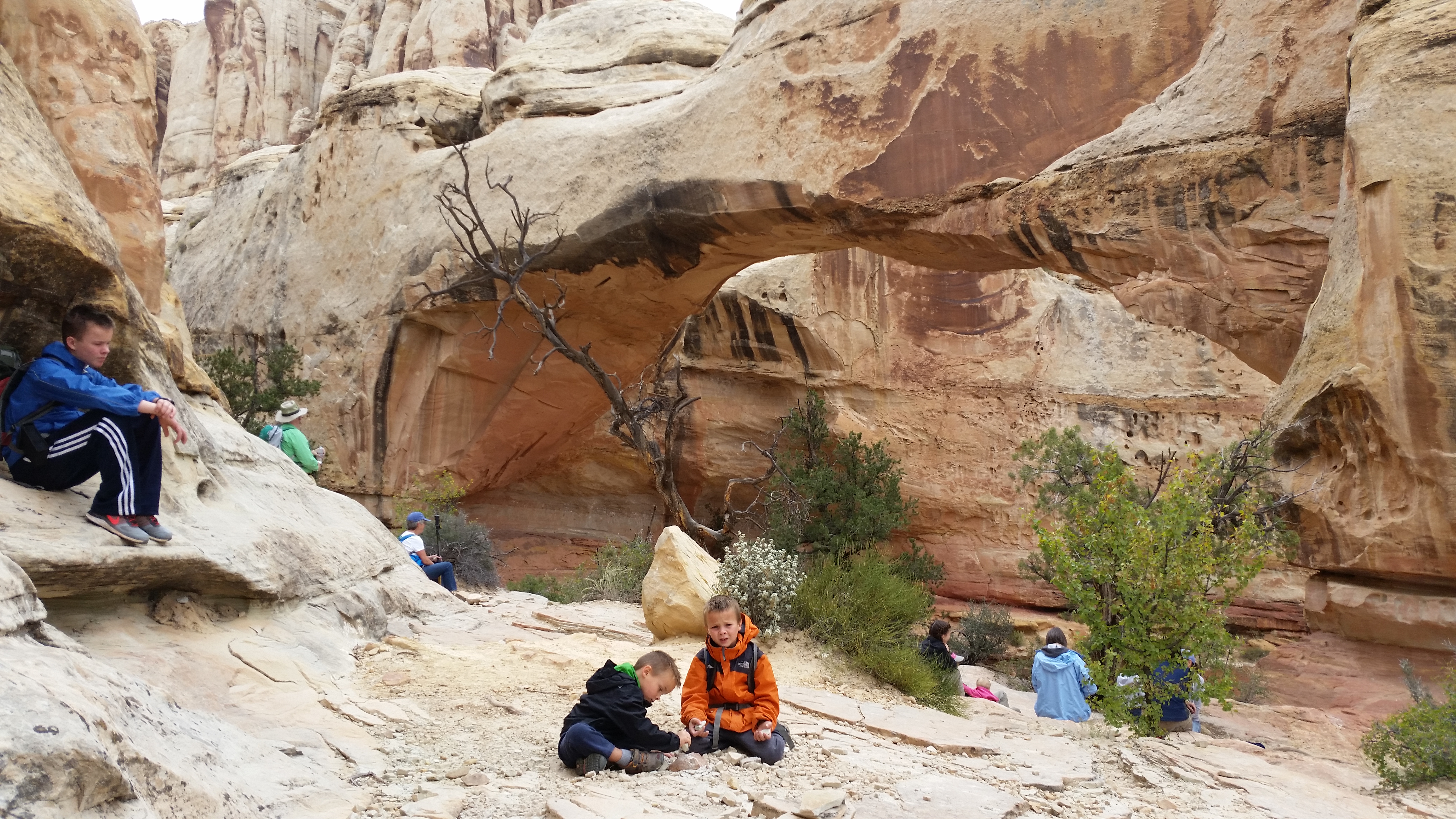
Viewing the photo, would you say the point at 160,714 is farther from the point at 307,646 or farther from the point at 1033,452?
the point at 1033,452

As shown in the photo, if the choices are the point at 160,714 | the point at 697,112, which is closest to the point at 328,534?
the point at 160,714

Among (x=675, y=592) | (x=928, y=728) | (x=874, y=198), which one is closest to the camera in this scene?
(x=928, y=728)

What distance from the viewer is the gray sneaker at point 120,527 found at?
11.5 feet

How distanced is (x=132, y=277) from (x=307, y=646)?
3.38 metres

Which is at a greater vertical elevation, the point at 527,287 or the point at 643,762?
the point at 527,287

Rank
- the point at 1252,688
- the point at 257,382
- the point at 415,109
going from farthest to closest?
the point at 415,109 → the point at 257,382 → the point at 1252,688

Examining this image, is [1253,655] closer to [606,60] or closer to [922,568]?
[922,568]

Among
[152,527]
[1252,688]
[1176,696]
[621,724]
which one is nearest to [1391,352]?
[1176,696]

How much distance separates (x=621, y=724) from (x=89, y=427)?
2141 mm

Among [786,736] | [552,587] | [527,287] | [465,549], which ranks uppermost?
[527,287]

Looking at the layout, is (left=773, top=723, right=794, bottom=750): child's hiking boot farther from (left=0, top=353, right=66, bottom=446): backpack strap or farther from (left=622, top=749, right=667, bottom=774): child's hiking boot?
(left=0, top=353, right=66, bottom=446): backpack strap

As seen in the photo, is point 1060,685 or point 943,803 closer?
point 943,803

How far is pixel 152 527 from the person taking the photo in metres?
3.70

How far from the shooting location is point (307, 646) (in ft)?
14.0
